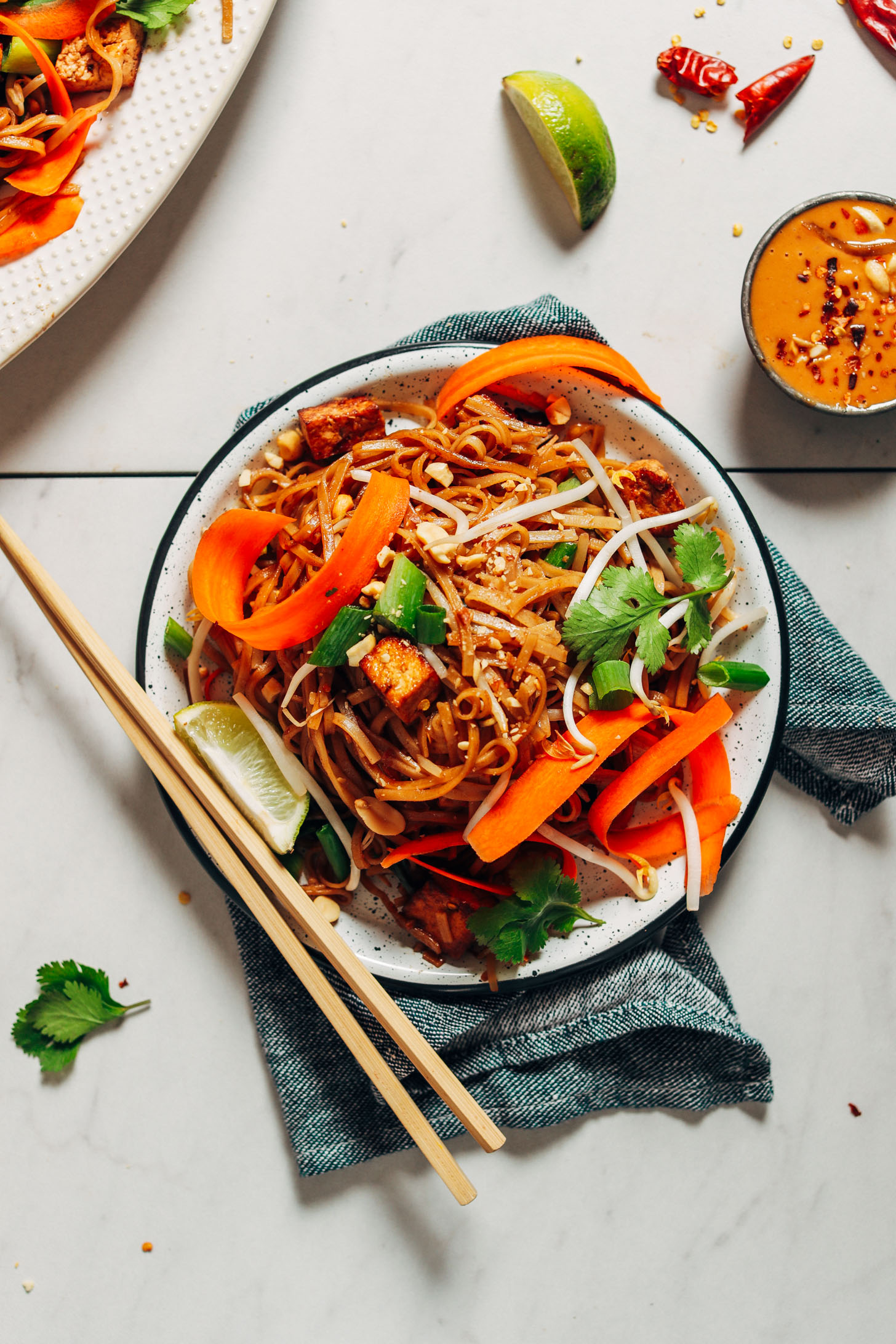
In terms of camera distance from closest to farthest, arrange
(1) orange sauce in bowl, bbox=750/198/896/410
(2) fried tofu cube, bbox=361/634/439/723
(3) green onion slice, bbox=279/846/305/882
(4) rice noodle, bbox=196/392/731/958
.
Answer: (2) fried tofu cube, bbox=361/634/439/723 < (4) rice noodle, bbox=196/392/731/958 < (3) green onion slice, bbox=279/846/305/882 < (1) orange sauce in bowl, bbox=750/198/896/410

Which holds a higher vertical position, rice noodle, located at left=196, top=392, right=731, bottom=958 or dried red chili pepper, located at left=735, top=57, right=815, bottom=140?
dried red chili pepper, located at left=735, top=57, right=815, bottom=140

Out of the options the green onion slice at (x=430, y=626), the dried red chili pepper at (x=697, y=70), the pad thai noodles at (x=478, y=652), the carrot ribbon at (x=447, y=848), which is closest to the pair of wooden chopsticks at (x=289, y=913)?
the pad thai noodles at (x=478, y=652)

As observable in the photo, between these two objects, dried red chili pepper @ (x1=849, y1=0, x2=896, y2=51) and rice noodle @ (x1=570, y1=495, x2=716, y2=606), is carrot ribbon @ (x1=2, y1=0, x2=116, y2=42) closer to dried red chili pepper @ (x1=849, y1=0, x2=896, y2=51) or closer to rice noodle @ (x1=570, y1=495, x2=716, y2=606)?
rice noodle @ (x1=570, y1=495, x2=716, y2=606)

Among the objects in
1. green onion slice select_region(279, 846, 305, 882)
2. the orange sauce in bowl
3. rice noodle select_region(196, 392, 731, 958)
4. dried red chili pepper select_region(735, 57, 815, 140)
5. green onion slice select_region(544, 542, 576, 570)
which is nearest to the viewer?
rice noodle select_region(196, 392, 731, 958)

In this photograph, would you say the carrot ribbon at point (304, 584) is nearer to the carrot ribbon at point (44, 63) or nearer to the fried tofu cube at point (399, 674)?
the fried tofu cube at point (399, 674)

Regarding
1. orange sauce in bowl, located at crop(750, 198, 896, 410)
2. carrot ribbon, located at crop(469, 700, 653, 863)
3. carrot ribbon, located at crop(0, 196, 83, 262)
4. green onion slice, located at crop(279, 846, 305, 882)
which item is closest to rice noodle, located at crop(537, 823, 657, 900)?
carrot ribbon, located at crop(469, 700, 653, 863)

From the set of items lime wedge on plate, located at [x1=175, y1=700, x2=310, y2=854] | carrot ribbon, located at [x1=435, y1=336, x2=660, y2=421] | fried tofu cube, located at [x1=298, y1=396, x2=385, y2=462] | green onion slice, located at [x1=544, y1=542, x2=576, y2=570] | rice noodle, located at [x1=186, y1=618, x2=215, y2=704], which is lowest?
lime wedge on plate, located at [x1=175, y1=700, x2=310, y2=854]

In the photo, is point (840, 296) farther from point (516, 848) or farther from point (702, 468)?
point (516, 848)
